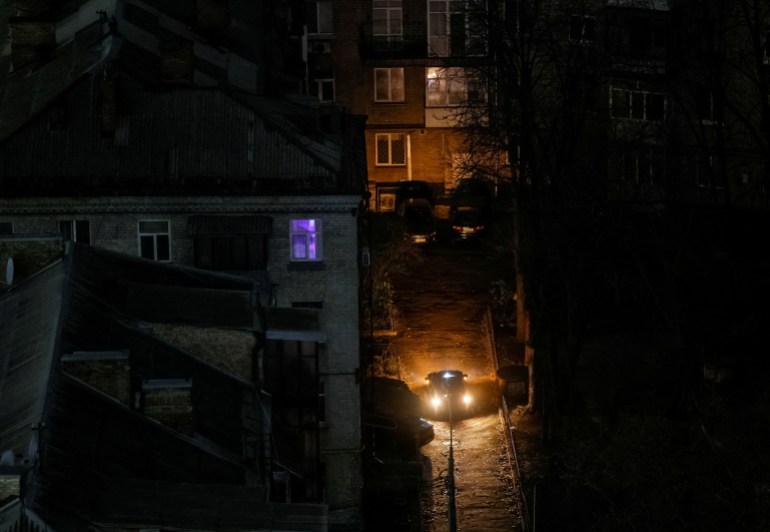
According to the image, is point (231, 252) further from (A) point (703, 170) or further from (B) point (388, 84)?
(B) point (388, 84)

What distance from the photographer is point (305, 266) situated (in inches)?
1594

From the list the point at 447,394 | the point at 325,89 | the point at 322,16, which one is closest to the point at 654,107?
the point at 325,89

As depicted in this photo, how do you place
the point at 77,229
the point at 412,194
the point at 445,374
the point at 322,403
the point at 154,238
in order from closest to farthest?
the point at 77,229 → the point at 154,238 → the point at 322,403 → the point at 445,374 → the point at 412,194

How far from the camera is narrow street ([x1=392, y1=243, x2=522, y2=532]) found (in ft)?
138

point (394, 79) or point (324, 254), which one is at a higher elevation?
point (394, 79)

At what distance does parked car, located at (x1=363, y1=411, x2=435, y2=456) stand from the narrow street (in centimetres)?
74

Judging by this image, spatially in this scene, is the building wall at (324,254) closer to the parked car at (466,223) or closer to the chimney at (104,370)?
the chimney at (104,370)

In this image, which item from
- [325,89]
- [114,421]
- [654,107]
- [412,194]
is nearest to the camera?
[114,421]

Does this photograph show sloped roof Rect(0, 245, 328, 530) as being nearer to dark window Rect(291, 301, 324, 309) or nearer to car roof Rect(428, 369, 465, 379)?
dark window Rect(291, 301, 324, 309)

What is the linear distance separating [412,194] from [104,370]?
126 feet

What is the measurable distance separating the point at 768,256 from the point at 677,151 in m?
8.39

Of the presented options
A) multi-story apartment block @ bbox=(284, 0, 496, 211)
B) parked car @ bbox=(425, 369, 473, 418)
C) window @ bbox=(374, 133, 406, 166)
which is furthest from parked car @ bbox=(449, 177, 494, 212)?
parked car @ bbox=(425, 369, 473, 418)

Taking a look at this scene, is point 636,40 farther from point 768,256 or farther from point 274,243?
point 274,243

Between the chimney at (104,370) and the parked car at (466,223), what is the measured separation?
3676 centimetres
